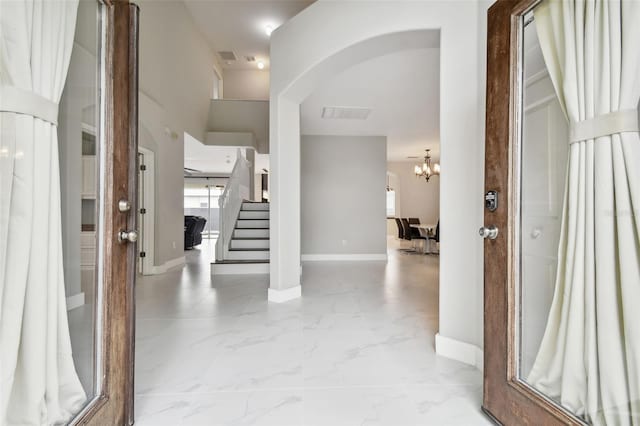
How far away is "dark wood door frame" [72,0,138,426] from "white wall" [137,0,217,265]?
3.74 meters

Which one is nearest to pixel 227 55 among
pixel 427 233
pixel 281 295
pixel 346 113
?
pixel 346 113

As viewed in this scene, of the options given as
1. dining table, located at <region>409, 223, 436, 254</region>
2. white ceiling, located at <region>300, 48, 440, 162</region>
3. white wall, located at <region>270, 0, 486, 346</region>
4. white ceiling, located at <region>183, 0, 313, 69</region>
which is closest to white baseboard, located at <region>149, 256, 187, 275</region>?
white ceiling, located at <region>300, 48, 440, 162</region>

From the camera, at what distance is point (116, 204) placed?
4.14ft

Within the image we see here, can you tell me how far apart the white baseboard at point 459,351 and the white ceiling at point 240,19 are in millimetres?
6333

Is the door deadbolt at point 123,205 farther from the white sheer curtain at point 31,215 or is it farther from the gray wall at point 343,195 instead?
the gray wall at point 343,195

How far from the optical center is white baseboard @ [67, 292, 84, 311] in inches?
45.4

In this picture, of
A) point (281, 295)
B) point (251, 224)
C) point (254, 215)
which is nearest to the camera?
point (281, 295)

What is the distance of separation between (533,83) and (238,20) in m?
6.77

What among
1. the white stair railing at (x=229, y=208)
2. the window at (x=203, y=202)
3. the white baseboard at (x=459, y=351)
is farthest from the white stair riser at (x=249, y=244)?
the window at (x=203, y=202)

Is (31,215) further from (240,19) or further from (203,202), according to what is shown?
(203,202)

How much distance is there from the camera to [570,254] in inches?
45.7

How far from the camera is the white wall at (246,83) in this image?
942 cm

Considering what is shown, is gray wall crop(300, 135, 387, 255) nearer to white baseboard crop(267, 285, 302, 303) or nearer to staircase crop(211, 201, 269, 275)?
staircase crop(211, 201, 269, 275)

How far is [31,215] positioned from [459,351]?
233 centimetres
